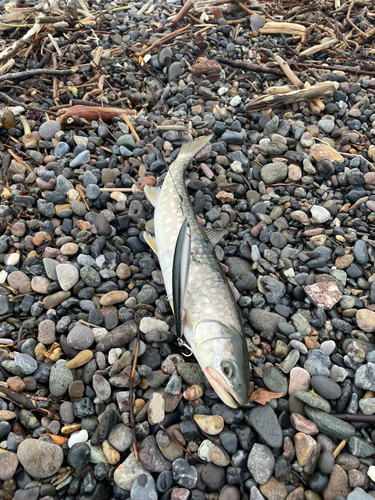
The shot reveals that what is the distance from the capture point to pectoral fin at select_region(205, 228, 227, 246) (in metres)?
3.38

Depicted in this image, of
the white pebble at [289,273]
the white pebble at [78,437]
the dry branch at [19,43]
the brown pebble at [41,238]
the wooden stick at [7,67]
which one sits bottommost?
the white pebble at [78,437]

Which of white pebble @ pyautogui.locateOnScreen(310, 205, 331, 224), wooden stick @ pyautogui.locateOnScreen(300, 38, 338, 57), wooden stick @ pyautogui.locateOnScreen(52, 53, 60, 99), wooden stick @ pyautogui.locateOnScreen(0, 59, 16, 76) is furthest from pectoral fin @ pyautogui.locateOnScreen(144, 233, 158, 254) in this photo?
wooden stick @ pyautogui.locateOnScreen(300, 38, 338, 57)

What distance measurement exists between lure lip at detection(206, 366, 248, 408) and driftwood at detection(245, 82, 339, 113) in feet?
12.3

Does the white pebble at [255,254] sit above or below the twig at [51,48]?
below

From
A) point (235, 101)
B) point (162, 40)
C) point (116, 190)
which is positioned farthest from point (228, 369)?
point (162, 40)

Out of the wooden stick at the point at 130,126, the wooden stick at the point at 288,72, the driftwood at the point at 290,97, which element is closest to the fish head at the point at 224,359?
the wooden stick at the point at 130,126

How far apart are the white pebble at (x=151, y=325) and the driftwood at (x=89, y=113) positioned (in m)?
2.94

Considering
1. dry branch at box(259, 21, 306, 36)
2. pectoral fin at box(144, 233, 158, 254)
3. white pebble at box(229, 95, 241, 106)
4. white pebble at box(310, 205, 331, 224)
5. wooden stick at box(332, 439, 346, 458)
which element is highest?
dry branch at box(259, 21, 306, 36)

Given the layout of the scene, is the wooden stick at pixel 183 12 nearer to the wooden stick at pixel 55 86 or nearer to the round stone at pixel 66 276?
the wooden stick at pixel 55 86

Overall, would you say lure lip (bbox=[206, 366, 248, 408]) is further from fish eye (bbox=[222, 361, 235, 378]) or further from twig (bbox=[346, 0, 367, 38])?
twig (bbox=[346, 0, 367, 38])

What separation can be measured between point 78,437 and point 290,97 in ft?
15.7

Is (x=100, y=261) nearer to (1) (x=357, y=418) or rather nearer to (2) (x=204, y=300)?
(2) (x=204, y=300)

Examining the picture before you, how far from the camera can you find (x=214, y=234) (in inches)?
135

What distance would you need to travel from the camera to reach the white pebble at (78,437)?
2.36m
